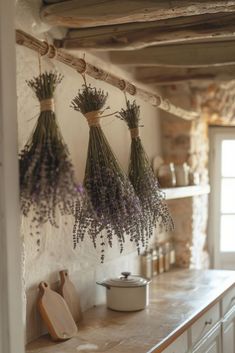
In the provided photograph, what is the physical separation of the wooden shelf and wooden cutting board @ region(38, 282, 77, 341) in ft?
4.12

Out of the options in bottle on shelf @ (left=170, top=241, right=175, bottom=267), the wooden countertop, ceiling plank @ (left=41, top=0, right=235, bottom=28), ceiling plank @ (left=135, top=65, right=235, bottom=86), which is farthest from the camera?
bottle on shelf @ (left=170, top=241, right=175, bottom=267)

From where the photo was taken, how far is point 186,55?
2.98 meters

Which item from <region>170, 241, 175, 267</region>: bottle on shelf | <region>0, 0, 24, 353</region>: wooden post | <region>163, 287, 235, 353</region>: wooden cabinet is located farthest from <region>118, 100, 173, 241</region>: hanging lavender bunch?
<region>170, 241, 175, 267</region>: bottle on shelf

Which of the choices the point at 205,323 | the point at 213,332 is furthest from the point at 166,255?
the point at 205,323

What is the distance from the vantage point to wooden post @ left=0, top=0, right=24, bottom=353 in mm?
1278

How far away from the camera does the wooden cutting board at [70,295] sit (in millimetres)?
2568

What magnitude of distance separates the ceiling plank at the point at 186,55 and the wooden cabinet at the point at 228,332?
172 centimetres

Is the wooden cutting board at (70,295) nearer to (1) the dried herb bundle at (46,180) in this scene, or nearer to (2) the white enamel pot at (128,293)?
(2) the white enamel pot at (128,293)

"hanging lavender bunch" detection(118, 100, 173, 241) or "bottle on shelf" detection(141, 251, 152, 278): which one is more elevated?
"hanging lavender bunch" detection(118, 100, 173, 241)

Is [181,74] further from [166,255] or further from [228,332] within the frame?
[228,332]

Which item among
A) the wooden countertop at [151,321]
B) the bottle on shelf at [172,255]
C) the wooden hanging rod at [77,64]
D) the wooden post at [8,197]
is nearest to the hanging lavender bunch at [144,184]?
the wooden hanging rod at [77,64]

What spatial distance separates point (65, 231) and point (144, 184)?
0.62m

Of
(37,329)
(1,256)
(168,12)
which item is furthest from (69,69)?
(1,256)

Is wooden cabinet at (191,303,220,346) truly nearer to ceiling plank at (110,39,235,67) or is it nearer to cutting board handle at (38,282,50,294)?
cutting board handle at (38,282,50,294)
